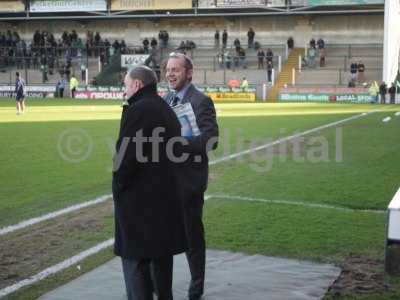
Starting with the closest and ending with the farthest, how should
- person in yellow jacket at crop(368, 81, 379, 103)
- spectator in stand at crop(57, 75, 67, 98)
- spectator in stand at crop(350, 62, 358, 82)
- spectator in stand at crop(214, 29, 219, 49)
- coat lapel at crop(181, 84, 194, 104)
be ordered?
coat lapel at crop(181, 84, 194, 104), person in yellow jacket at crop(368, 81, 379, 103), spectator in stand at crop(350, 62, 358, 82), spectator in stand at crop(57, 75, 67, 98), spectator in stand at crop(214, 29, 219, 49)

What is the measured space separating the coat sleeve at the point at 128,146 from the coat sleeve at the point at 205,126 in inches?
36.4

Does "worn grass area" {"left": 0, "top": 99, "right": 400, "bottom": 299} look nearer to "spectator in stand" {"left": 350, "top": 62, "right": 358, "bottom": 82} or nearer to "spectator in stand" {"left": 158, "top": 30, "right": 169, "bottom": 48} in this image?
"spectator in stand" {"left": 350, "top": 62, "right": 358, "bottom": 82}

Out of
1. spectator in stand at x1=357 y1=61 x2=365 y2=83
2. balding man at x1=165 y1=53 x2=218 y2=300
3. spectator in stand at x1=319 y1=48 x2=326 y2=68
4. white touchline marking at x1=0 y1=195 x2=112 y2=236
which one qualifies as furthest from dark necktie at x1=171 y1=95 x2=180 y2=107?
spectator in stand at x1=319 y1=48 x2=326 y2=68

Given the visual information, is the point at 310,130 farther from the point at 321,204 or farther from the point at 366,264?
the point at 366,264

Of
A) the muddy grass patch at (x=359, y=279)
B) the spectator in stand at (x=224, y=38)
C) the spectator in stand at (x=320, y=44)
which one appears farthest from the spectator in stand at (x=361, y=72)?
the muddy grass patch at (x=359, y=279)

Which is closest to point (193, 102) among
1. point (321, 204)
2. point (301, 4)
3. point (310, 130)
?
point (321, 204)

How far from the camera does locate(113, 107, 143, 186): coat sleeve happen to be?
4.22 metres

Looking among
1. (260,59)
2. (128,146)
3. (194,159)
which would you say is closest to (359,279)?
(194,159)

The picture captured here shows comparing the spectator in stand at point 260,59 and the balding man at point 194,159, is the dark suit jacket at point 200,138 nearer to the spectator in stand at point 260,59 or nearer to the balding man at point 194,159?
the balding man at point 194,159

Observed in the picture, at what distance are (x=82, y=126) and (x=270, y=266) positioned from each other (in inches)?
609

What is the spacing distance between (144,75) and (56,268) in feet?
8.56

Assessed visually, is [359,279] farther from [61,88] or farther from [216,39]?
[216,39]

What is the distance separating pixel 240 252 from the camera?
665cm

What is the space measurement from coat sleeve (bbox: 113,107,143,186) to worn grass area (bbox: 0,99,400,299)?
182 centimetres
